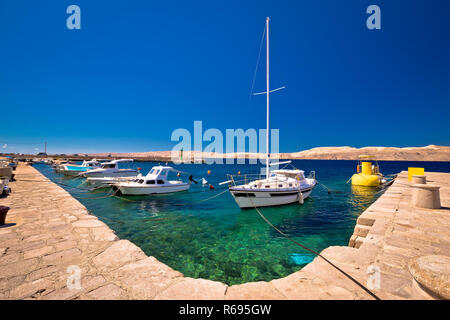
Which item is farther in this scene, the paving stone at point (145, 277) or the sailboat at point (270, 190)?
Result: the sailboat at point (270, 190)

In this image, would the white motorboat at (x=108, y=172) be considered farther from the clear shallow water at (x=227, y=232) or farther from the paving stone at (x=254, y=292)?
the paving stone at (x=254, y=292)

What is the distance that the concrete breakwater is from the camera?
2721mm

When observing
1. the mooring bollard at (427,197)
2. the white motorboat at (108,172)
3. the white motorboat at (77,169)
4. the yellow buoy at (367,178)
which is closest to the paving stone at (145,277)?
the mooring bollard at (427,197)

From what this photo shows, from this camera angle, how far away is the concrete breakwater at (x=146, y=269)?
2721mm

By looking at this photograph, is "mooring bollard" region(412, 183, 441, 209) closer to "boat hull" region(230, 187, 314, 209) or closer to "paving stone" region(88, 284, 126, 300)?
"boat hull" region(230, 187, 314, 209)

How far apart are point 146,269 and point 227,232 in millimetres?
6678

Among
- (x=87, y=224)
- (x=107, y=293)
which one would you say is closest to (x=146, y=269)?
(x=107, y=293)

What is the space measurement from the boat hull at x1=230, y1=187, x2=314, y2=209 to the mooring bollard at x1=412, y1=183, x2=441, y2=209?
672 centimetres

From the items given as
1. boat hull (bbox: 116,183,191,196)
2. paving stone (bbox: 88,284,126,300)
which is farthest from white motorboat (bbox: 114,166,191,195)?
paving stone (bbox: 88,284,126,300)

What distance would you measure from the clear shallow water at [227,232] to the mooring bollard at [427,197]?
3138 millimetres

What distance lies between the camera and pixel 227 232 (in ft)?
31.5

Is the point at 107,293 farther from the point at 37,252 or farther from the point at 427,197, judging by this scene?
the point at 427,197
